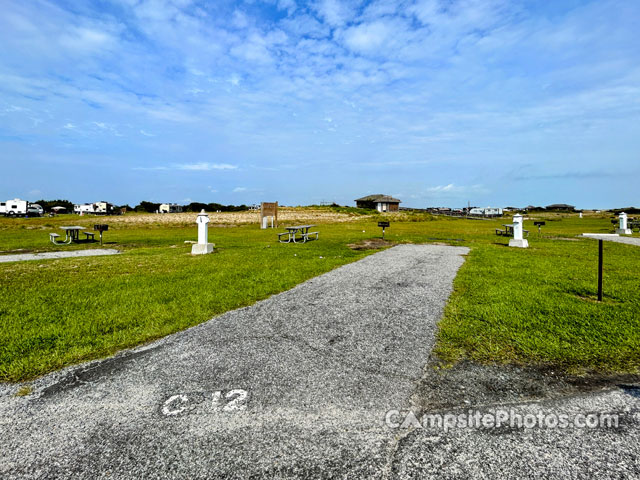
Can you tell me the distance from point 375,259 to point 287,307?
22.9ft

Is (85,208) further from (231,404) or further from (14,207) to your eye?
(231,404)

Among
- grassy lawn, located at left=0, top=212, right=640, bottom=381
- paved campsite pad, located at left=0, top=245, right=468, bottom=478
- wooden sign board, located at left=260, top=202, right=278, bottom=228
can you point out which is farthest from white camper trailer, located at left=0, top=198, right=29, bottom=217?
paved campsite pad, located at left=0, top=245, right=468, bottom=478

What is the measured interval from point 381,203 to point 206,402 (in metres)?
91.2

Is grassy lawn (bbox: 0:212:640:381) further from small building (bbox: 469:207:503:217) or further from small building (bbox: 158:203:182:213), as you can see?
small building (bbox: 158:203:182:213)

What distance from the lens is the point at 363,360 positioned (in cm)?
420

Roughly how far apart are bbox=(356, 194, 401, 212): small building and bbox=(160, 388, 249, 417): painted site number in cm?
8848

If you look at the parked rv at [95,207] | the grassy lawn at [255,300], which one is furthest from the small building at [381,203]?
the grassy lawn at [255,300]

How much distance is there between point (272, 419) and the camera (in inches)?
119

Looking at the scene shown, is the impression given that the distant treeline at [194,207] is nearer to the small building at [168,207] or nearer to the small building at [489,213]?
the small building at [168,207]

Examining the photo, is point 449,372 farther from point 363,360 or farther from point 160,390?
point 160,390

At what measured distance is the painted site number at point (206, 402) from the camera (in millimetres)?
3160

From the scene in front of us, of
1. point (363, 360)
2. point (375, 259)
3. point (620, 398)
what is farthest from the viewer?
point (375, 259)

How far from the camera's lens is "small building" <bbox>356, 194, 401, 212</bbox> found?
91.9 metres

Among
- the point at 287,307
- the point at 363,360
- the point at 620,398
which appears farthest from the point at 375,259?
the point at 620,398
